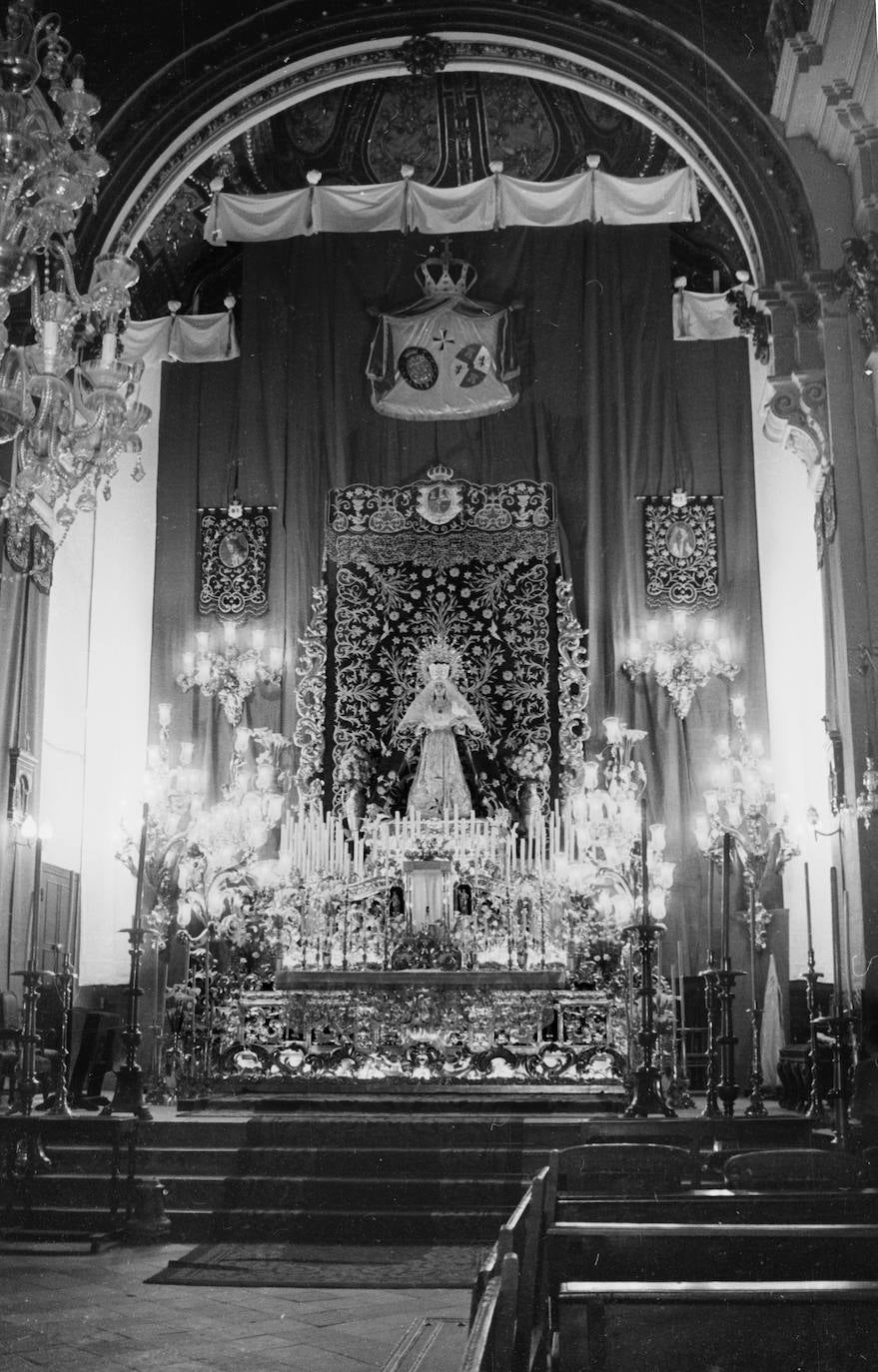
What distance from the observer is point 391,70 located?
11.9 meters

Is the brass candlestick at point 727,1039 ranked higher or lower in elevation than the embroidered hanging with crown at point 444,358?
lower

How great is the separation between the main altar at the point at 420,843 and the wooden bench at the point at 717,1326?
4.51 m

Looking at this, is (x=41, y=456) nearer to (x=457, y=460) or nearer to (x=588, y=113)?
(x=457, y=460)

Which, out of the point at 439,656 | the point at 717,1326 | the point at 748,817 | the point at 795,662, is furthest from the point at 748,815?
the point at 717,1326

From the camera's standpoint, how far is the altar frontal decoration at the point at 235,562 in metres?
14.8

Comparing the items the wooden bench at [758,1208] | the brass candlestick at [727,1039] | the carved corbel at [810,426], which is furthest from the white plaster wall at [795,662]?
the wooden bench at [758,1208]

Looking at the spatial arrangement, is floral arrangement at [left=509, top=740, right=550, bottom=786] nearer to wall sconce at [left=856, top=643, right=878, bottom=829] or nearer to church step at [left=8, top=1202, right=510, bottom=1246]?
wall sconce at [left=856, top=643, right=878, bottom=829]

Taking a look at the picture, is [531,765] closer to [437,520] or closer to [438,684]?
[438,684]

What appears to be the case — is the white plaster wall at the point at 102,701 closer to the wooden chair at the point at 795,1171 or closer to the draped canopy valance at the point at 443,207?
the draped canopy valance at the point at 443,207

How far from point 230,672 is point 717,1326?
11680mm

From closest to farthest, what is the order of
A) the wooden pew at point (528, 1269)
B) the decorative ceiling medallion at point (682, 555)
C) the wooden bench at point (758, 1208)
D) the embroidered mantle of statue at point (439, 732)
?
the wooden pew at point (528, 1269) < the wooden bench at point (758, 1208) < the embroidered mantle of statue at point (439, 732) < the decorative ceiling medallion at point (682, 555)

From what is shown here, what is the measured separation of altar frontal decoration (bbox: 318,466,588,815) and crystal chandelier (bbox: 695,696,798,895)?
5.01 feet

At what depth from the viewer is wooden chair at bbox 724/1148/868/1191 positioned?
3.93 meters

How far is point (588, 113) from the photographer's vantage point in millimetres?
14477
